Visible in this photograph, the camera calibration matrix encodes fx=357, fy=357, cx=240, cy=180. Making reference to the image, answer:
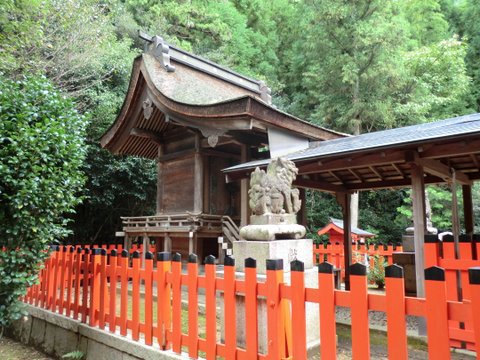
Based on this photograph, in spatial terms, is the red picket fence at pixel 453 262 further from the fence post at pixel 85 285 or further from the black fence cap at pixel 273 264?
the fence post at pixel 85 285

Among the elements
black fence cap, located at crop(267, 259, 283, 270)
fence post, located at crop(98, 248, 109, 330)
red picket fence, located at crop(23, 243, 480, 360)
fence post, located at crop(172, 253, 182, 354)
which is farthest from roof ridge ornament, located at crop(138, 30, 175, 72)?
black fence cap, located at crop(267, 259, 283, 270)

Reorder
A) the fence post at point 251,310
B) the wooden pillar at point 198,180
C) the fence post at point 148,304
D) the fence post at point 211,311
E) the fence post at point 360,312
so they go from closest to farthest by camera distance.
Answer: the fence post at point 360,312
the fence post at point 251,310
the fence post at point 211,311
the fence post at point 148,304
the wooden pillar at point 198,180

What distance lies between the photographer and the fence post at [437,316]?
2004 mm

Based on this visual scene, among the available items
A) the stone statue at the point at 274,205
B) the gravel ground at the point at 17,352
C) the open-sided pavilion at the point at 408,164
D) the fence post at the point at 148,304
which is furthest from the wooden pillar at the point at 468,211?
the gravel ground at the point at 17,352

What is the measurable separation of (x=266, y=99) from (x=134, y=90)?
4.97 m

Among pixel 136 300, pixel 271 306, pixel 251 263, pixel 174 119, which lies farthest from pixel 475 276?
pixel 174 119

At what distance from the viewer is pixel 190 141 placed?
1026 centimetres

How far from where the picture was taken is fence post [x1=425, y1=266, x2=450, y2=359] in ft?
6.57

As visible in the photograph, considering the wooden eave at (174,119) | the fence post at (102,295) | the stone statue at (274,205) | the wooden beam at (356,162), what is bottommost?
the fence post at (102,295)

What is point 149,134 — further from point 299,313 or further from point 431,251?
point 299,313

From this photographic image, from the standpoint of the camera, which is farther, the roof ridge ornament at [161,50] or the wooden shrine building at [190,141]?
the roof ridge ornament at [161,50]

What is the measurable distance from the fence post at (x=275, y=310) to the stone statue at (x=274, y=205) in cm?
79

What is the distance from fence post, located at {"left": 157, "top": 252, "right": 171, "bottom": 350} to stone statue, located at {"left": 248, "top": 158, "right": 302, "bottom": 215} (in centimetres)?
108

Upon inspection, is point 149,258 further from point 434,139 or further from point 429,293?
point 434,139
